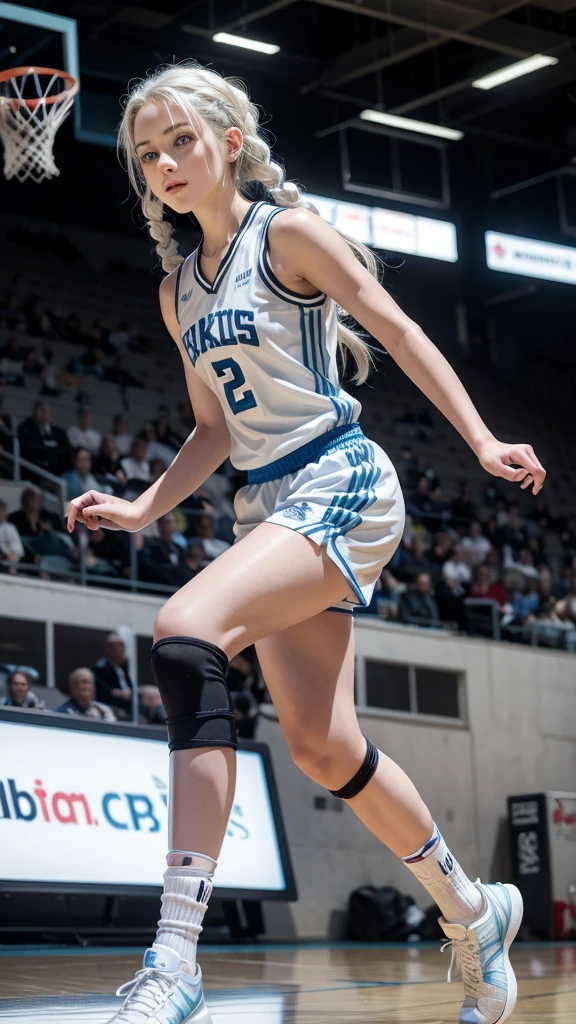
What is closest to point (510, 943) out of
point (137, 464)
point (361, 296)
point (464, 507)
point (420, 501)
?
point (361, 296)

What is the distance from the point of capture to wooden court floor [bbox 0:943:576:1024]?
336cm

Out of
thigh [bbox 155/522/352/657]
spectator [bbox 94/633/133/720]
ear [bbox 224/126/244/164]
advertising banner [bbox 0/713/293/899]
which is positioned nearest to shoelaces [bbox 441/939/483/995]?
thigh [bbox 155/522/352/657]

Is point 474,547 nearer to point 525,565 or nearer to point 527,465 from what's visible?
point 525,565

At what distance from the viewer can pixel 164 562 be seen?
1242 cm

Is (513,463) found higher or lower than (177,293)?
lower

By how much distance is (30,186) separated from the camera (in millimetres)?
18547

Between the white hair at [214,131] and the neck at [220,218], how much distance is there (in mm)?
75

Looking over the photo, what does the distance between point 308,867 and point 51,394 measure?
6321 mm

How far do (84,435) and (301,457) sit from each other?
11.2 meters

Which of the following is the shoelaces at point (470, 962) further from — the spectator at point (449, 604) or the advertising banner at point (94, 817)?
the spectator at point (449, 604)

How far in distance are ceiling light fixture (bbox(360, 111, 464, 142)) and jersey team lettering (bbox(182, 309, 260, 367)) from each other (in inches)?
541

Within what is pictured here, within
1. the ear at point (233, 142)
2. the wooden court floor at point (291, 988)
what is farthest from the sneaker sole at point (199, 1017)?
the ear at point (233, 142)

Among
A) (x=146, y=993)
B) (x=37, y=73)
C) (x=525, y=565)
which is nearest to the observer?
(x=146, y=993)

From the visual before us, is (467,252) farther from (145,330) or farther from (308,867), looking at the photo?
(308,867)
